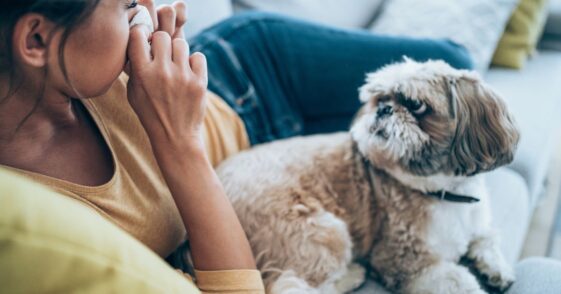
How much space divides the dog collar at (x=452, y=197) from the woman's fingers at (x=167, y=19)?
750mm

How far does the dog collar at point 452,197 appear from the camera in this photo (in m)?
1.20

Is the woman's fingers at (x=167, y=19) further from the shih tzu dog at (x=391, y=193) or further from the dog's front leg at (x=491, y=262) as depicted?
the dog's front leg at (x=491, y=262)

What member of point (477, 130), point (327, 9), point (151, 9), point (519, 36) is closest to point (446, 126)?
point (477, 130)

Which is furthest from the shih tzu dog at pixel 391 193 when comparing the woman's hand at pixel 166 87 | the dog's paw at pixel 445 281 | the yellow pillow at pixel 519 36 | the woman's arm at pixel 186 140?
the yellow pillow at pixel 519 36

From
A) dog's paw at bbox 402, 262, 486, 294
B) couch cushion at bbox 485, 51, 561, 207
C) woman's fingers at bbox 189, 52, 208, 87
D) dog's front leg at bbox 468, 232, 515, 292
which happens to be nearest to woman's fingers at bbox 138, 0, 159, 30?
woman's fingers at bbox 189, 52, 208, 87

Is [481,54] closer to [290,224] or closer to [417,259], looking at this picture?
[417,259]

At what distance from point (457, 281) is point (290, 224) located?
0.42 meters

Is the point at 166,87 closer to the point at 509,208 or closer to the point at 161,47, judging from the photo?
the point at 161,47

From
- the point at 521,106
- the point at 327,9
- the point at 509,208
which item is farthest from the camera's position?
the point at 327,9

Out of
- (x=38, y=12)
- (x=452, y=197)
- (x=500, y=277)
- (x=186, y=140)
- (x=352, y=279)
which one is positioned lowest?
(x=352, y=279)

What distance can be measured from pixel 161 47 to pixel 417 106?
0.62m

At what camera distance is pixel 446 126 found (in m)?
1.14

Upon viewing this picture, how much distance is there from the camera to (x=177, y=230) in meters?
1.08

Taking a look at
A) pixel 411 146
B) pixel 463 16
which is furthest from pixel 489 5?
pixel 411 146
